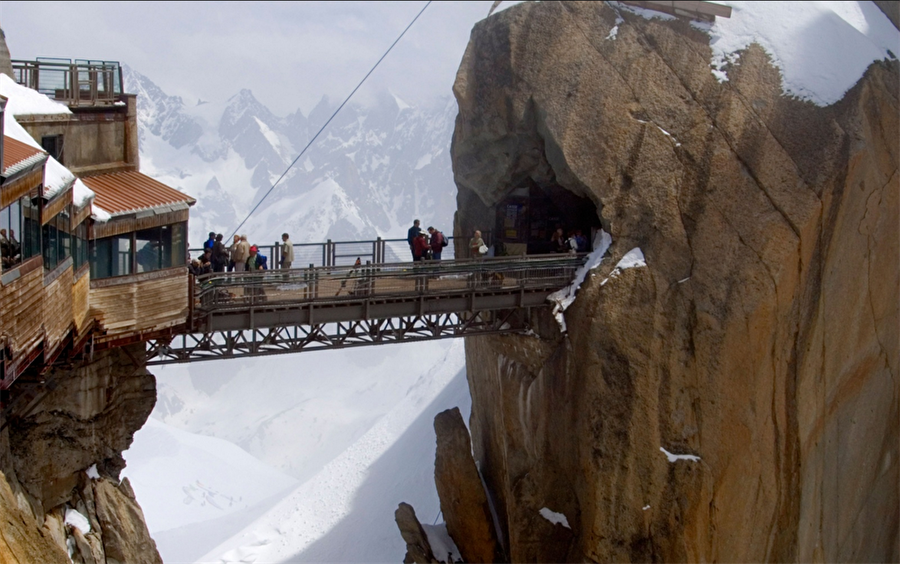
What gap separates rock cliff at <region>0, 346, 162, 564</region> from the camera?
1833 centimetres

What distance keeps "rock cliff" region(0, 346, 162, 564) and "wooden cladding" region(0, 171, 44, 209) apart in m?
4.42

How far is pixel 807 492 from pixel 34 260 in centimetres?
2084

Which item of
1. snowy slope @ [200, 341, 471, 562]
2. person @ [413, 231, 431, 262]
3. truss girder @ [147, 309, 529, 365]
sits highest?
person @ [413, 231, 431, 262]

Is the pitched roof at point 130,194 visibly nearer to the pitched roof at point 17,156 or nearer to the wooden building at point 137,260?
the wooden building at point 137,260

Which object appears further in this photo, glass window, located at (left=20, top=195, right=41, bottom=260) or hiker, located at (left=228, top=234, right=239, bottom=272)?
hiker, located at (left=228, top=234, right=239, bottom=272)

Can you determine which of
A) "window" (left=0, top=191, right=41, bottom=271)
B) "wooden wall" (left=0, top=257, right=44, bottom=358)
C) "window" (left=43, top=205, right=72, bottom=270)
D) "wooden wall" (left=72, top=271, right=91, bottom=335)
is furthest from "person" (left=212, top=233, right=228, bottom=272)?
"wooden wall" (left=0, top=257, right=44, bottom=358)

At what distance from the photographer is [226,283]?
21469 millimetres

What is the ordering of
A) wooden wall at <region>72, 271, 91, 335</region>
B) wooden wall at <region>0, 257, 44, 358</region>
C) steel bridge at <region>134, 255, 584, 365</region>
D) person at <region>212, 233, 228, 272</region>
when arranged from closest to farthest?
1. wooden wall at <region>0, 257, 44, 358</region>
2. wooden wall at <region>72, 271, 91, 335</region>
3. steel bridge at <region>134, 255, 584, 365</region>
4. person at <region>212, 233, 228, 272</region>

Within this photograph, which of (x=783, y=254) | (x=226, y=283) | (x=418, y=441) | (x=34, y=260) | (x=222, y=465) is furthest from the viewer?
(x=222, y=465)

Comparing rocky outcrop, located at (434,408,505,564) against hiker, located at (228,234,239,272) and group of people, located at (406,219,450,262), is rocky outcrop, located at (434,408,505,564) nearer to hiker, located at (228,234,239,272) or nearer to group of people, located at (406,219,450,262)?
group of people, located at (406,219,450,262)

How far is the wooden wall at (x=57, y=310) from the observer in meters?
14.7

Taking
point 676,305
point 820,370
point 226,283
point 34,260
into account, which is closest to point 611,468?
point 676,305

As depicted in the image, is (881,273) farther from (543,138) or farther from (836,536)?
(543,138)

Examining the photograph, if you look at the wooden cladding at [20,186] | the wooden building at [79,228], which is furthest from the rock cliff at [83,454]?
the wooden cladding at [20,186]
